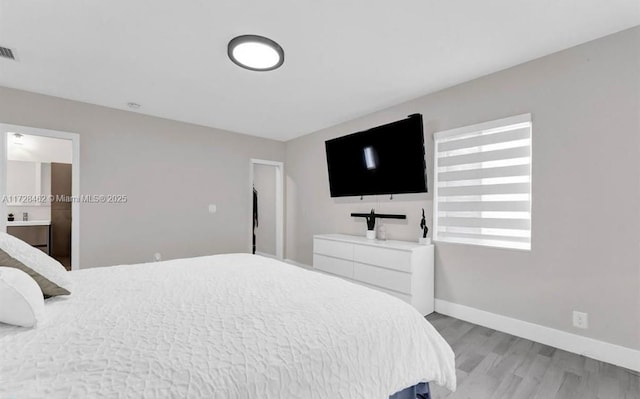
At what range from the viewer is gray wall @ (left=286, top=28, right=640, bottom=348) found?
6.48 feet

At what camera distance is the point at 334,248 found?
12.2 feet

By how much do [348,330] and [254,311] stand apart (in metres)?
0.41

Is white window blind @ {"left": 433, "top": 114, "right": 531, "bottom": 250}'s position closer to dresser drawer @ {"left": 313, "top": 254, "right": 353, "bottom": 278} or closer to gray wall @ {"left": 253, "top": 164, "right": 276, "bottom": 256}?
dresser drawer @ {"left": 313, "top": 254, "right": 353, "bottom": 278}

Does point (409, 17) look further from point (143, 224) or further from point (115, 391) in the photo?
point (143, 224)

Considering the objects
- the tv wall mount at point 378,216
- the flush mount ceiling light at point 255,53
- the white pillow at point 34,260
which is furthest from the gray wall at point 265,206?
the white pillow at point 34,260

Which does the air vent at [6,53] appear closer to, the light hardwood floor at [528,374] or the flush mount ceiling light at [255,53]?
the flush mount ceiling light at [255,53]

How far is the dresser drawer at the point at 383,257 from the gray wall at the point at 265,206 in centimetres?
304

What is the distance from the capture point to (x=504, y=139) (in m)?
2.57

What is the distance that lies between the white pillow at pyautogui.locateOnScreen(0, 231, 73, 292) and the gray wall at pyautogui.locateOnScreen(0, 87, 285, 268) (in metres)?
2.58

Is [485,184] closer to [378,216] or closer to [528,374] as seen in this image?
[378,216]

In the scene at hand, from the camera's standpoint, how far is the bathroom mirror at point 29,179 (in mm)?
4508

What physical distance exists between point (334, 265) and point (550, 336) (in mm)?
2241

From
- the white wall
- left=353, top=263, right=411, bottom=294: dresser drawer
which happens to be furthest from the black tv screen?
the white wall

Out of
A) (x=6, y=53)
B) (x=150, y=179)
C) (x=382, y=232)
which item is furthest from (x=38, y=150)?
(x=382, y=232)
